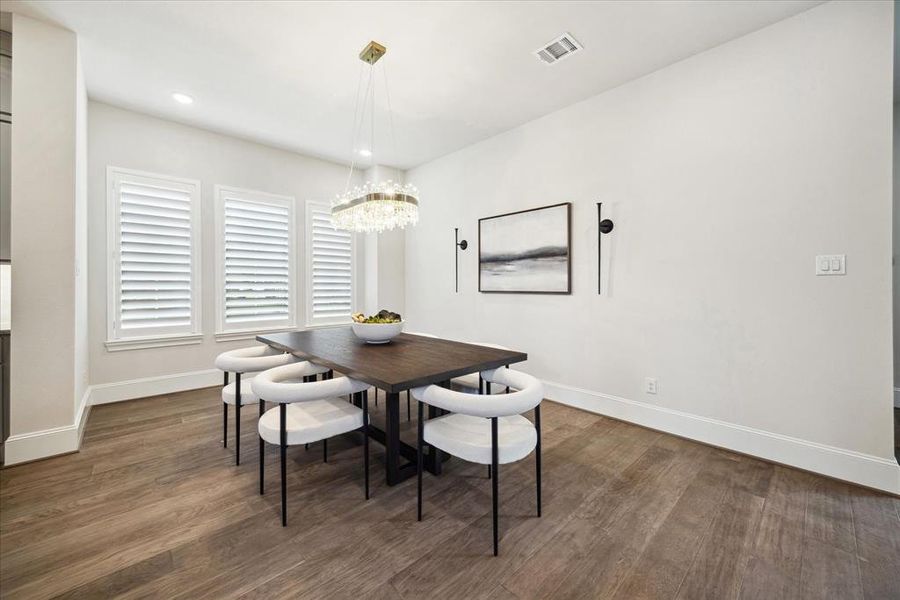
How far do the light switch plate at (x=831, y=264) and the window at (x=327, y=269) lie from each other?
4930 millimetres

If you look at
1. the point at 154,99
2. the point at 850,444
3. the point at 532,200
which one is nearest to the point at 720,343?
the point at 850,444

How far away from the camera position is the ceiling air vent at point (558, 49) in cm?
263

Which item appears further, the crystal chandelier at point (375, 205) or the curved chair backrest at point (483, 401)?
the crystal chandelier at point (375, 205)

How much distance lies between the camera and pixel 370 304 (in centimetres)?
543

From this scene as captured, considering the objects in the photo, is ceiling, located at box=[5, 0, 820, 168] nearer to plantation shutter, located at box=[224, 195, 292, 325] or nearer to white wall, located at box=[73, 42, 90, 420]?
white wall, located at box=[73, 42, 90, 420]

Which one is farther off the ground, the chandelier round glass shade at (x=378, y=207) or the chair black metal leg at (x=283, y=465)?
the chandelier round glass shade at (x=378, y=207)

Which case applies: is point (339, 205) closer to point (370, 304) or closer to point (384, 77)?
point (384, 77)

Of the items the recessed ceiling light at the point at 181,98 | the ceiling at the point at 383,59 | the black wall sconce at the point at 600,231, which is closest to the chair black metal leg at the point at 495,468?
the black wall sconce at the point at 600,231

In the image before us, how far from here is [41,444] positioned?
249 cm

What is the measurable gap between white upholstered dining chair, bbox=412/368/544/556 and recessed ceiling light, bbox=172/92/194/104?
3.71 metres

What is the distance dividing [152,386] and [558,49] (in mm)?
4990

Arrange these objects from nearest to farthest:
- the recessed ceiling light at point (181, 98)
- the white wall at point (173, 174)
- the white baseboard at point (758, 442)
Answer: the white baseboard at point (758, 442) → the recessed ceiling light at point (181, 98) → the white wall at point (173, 174)

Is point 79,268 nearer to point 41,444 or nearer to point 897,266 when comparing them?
point 41,444

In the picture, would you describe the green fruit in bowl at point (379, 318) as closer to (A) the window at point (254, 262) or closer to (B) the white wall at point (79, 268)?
(B) the white wall at point (79, 268)
